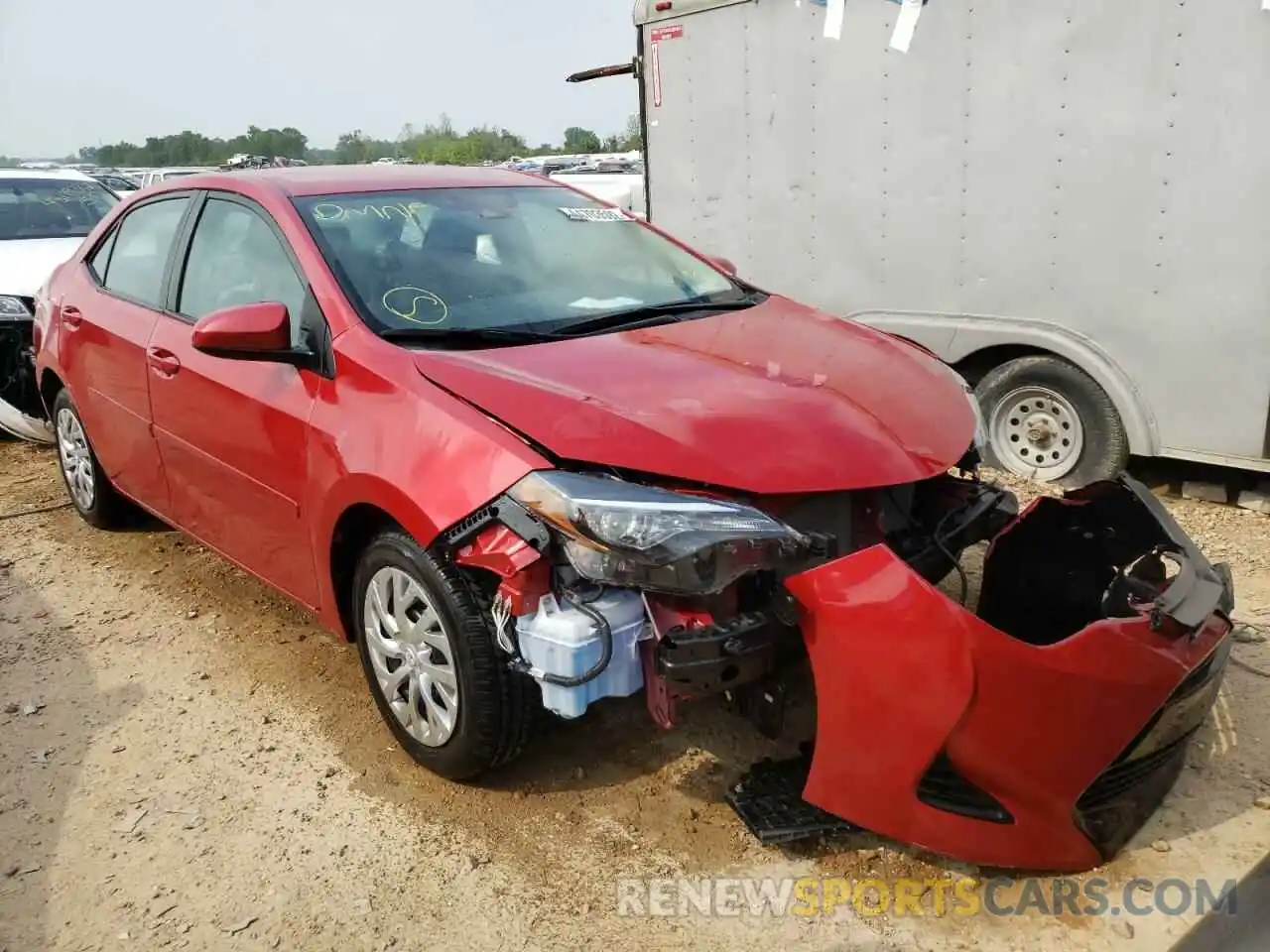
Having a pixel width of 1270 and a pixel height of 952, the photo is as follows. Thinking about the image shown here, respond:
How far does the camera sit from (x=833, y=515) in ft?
8.49

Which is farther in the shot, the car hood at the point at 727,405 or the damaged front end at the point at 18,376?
the damaged front end at the point at 18,376

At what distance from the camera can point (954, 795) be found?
2.36m

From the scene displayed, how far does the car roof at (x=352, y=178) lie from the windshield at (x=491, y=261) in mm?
76

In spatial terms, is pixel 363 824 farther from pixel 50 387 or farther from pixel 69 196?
pixel 69 196

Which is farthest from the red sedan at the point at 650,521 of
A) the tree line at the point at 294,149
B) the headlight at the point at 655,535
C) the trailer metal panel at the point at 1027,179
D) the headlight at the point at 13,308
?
the tree line at the point at 294,149

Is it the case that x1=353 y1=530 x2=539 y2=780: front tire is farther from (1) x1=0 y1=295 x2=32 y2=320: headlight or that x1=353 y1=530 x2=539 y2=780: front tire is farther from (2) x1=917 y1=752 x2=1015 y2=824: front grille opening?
(1) x1=0 y1=295 x2=32 y2=320: headlight

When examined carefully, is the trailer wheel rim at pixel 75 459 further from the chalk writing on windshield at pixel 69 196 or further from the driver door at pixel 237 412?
the chalk writing on windshield at pixel 69 196

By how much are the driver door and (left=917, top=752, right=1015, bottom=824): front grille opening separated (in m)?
1.94

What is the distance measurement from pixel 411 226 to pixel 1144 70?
3.33 m

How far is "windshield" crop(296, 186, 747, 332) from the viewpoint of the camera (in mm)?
3150

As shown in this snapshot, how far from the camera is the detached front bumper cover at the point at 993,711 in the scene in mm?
2221

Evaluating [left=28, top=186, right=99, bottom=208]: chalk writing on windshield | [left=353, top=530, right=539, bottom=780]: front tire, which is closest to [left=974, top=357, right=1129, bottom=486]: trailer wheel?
[left=353, top=530, right=539, bottom=780]: front tire

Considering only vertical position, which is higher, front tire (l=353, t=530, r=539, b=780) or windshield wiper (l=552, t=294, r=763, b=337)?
windshield wiper (l=552, t=294, r=763, b=337)

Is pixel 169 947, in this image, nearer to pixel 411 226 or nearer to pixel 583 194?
pixel 411 226
